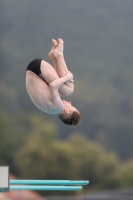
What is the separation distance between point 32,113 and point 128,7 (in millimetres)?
2821

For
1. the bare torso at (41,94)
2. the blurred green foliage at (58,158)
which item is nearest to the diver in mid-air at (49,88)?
the bare torso at (41,94)

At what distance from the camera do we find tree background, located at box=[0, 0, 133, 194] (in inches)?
332

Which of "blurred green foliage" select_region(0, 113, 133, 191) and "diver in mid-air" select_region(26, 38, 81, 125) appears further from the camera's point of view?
"blurred green foliage" select_region(0, 113, 133, 191)

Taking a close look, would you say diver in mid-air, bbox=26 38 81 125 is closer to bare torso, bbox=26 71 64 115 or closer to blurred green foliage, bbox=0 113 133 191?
bare torso, bbox=26 71 64 115

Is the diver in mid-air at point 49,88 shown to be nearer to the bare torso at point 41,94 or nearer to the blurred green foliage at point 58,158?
the bare torso at point 41,94

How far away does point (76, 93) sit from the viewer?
8781 millimetres

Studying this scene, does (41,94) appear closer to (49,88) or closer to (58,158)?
(49,88)

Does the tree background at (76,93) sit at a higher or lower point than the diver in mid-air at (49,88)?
higher

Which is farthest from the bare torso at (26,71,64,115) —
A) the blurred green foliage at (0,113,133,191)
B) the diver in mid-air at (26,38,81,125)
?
the blurred green foliage at (0,113,133,191)

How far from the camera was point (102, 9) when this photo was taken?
29.0ft

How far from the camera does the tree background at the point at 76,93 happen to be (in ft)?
27.7

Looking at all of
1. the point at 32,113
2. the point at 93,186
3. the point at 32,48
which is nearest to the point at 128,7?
the point at 32,48

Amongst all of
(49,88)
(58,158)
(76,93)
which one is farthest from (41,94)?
(76,93)

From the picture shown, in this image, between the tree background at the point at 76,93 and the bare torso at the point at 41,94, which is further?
the tree background at the point at 76,93
